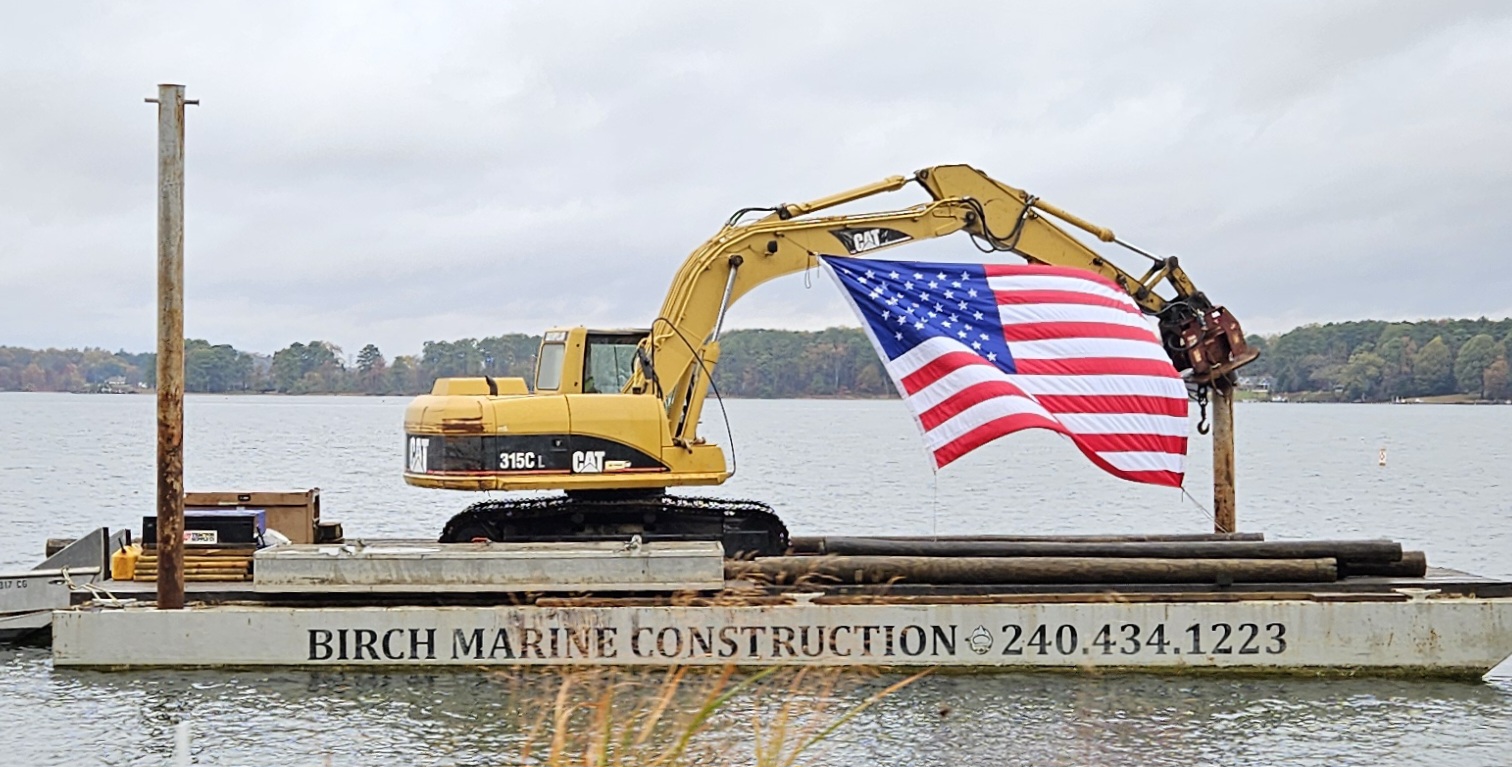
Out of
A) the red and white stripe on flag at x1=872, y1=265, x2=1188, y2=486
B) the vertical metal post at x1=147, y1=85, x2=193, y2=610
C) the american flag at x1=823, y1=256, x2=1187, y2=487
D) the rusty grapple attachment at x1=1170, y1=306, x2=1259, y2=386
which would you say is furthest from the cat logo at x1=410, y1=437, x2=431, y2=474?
the rusty grapple attachment at x1=1170, y1=306, x2=1259, y2=386

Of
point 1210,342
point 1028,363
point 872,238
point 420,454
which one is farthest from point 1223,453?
point 420,454

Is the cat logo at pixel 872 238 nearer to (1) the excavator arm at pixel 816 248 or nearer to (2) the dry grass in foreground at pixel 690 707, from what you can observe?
(1) the excavator arm at pixel 816 248

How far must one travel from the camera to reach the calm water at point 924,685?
13891 mm

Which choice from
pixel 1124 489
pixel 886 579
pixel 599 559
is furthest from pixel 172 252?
pixel 1124 489

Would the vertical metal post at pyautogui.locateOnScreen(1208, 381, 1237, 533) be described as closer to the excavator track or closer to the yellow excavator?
the yellow excavator

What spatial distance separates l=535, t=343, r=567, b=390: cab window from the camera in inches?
750

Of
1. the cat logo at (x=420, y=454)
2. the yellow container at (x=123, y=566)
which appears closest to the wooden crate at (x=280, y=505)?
the yellow container at (x=123, y=566)

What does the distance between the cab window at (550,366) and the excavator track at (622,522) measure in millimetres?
1276

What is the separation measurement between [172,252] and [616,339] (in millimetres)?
5234

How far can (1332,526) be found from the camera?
40.6 metres

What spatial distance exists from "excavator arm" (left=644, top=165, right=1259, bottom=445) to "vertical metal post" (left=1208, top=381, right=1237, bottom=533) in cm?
43

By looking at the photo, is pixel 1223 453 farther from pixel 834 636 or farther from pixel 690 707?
pixel 690 707

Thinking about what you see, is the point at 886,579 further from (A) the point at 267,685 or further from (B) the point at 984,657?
(A) the point at 267,685

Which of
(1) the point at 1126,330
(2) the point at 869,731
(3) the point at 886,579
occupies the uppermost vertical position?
(1) the point at 1126,330
